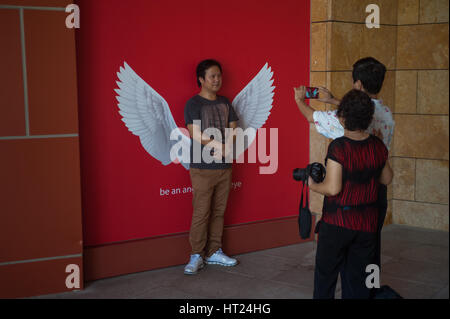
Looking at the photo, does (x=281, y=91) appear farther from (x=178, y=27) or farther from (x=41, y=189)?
(x=41, y=189)

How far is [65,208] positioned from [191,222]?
1.20 meters

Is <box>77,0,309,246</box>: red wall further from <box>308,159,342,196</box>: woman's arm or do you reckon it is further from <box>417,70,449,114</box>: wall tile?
<box>308,159,342,196</box>: woman's arm

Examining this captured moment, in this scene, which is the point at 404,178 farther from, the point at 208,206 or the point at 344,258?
the point at 344,258

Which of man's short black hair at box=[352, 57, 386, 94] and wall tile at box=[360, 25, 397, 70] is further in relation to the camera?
wall tile at box=[360, 25, 397, 70]

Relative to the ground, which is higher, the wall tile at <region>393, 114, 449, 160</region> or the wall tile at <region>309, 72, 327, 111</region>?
the wall tile at <region>309, 72, 327, 111</region>

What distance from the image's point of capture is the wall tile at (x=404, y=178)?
6.00 m

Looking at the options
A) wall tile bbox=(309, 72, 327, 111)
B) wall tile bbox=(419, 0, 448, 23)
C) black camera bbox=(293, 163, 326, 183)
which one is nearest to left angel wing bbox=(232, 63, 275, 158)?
wall tile bbox=(309, 72, 327, 111)

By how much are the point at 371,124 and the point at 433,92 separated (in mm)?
2871

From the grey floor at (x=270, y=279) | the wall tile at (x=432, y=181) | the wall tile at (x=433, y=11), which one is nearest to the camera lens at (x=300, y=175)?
the grey floor at (x=270, y=279)

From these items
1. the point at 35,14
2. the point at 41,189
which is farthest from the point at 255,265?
the point at 35,14

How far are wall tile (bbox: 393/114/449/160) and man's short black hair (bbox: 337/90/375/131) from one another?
3.12 m

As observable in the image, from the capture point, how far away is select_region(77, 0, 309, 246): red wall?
4.27m
